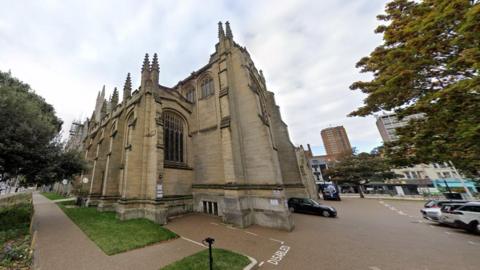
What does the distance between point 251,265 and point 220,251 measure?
1408 mm

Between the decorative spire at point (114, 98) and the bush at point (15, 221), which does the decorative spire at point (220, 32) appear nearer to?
the decorative spire at point (114, 98)

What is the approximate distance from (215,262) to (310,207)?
37.0 feet

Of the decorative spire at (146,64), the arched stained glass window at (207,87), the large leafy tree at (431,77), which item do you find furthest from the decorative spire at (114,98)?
the large leafy tree at (431,77)

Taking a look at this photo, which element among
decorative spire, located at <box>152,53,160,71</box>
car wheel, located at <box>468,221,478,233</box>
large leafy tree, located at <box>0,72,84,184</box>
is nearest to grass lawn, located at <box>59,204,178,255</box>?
large leafy tree, located at <box>0,72,84,184</box>

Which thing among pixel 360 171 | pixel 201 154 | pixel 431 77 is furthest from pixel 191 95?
pixel 360 171

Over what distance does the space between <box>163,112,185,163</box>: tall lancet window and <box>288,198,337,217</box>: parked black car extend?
10848 millimetres

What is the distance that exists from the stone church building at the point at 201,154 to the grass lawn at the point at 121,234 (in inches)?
45.7

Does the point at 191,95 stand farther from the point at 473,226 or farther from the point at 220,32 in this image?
the point at 473,226

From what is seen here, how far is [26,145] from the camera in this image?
8.46 m

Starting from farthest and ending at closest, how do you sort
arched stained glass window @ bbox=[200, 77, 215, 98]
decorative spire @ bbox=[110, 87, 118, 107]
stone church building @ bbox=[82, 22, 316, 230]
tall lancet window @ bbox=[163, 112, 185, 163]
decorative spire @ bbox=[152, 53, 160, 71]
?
decorative spire @ bbox=[110, 87, 118, 107] → arched stained glass window @ bbox=[200, 77, 215, 98] → tall lancet window @ bbox=[163, 112, 185, 163] → decorative spire @ bbox=[152, 53, 160, 71] → stone church building @ bbox=[82, 22, 316, 230]

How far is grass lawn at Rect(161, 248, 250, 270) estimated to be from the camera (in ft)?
15.6

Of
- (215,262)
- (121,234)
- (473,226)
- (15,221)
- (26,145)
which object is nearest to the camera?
(215,262)

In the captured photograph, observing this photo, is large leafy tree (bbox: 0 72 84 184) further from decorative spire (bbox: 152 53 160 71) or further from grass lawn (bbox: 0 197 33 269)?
decorative spire (bbox: 152 53 160 71)

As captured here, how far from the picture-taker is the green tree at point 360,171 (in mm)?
28312
